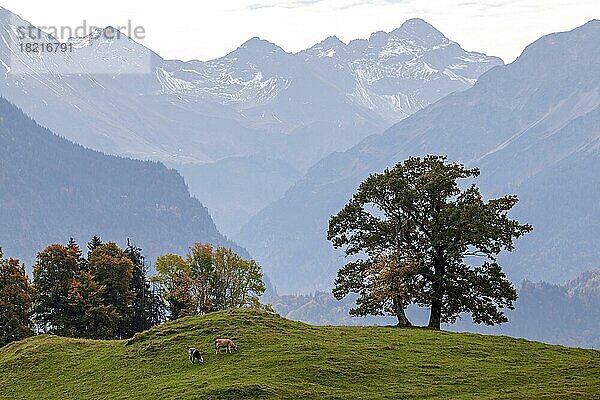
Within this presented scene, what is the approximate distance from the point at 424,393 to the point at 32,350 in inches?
1272

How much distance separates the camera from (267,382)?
156ft

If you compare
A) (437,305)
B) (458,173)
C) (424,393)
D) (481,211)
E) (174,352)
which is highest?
(458,173)

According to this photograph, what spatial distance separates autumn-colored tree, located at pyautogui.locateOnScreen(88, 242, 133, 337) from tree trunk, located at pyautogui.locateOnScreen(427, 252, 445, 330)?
33.4 metres

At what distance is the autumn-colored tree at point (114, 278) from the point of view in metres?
90.1

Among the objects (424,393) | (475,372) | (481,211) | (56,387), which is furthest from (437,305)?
(56,387)

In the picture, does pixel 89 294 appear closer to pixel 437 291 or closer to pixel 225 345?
pixel 225 345

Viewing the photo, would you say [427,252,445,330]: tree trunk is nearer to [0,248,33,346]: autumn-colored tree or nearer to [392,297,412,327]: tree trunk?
[392,297,412,327]: tree trunk

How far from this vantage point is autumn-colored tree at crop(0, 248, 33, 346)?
84938 mm

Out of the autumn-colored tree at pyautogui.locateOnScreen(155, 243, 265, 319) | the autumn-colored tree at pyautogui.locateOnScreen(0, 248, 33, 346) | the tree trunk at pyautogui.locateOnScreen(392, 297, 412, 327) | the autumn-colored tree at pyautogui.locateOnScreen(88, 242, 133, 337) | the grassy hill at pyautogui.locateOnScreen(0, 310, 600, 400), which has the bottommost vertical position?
the grassy hill at pyautogui.locateOnScreen(0, 310, 600, 400)

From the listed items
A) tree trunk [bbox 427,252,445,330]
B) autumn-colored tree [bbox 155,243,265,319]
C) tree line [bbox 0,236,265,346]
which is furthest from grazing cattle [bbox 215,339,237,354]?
autumn-colored tree [bbox 155,243,265,319]

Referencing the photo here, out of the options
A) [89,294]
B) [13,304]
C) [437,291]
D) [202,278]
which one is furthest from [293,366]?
[202,278]

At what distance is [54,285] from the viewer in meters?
89.2

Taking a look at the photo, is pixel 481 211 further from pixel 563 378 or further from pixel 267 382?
pixel 267 382

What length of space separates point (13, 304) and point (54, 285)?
5079 millimetres
